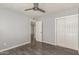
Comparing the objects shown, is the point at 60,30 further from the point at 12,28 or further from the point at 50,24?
the point at 12,28

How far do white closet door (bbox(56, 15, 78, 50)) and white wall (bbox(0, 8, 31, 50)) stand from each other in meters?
1.05

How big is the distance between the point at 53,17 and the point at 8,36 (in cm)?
157

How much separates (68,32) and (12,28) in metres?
1.93

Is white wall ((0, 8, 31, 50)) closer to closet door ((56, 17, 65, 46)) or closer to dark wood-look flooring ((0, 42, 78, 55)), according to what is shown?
dark wood-look flooring ((0, 42, 78, 55))

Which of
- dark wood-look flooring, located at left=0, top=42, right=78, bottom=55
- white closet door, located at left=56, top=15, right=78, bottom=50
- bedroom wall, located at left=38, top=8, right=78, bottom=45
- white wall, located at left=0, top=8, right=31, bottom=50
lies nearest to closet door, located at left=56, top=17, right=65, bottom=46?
white closet door, located at left=56, top=15, right=78, bottom=50

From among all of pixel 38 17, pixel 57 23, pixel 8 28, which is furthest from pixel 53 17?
pixel 8 28

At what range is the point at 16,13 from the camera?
2.14 metres

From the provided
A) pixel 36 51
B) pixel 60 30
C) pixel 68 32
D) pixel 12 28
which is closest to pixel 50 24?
pixel 60 30

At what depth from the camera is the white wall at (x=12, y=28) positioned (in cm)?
206

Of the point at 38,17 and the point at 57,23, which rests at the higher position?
the point at 38,17

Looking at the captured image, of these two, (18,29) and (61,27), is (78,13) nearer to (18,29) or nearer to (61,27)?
(61,27)
